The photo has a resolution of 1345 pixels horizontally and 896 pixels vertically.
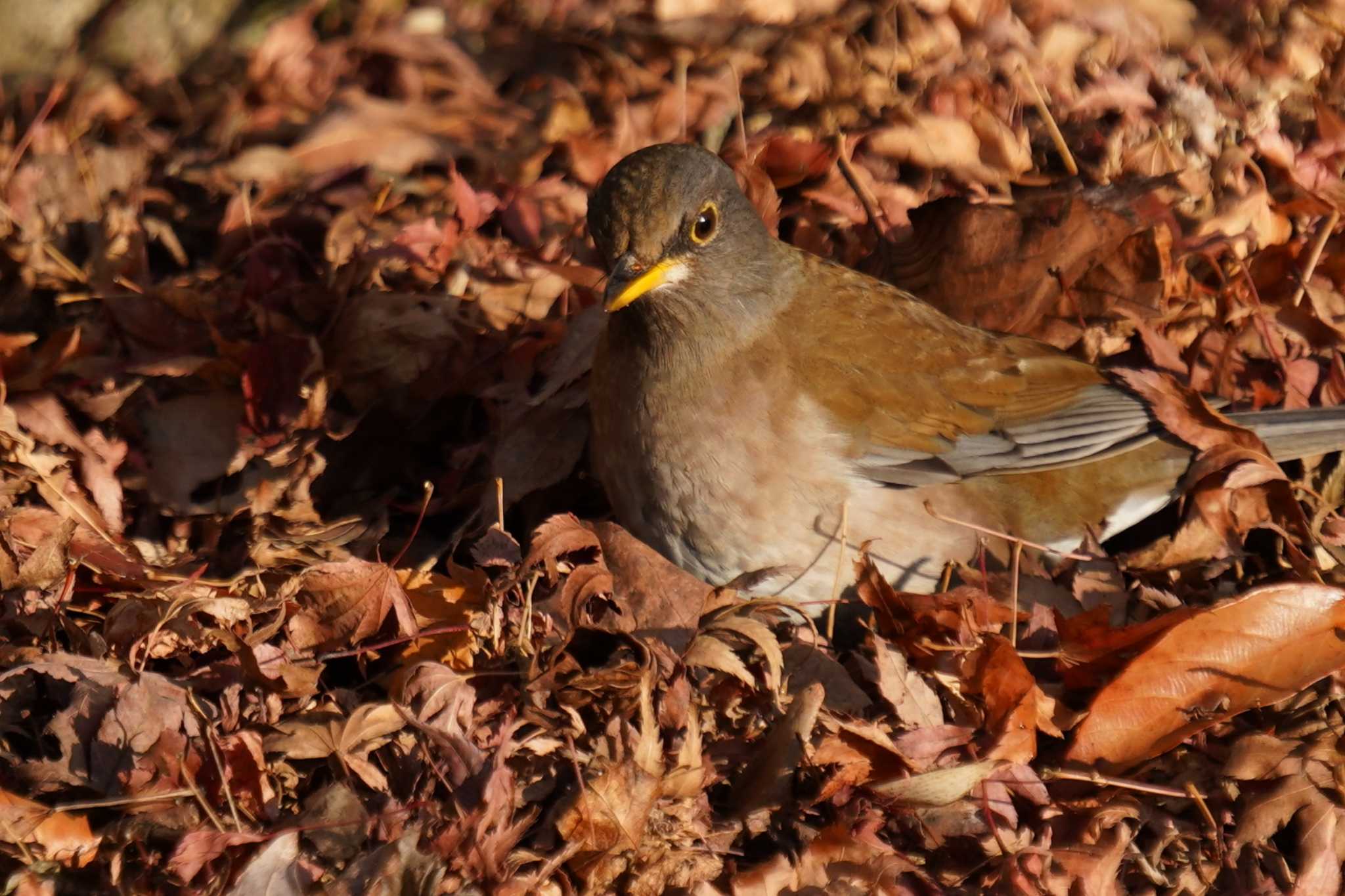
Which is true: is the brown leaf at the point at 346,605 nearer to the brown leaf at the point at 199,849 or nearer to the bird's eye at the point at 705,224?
the brown leaf at the point at 199,849

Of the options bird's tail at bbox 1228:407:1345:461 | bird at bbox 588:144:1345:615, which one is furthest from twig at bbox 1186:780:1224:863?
bird's tail at bbox 1228:407:1345:461

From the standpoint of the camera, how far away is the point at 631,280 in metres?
4.55

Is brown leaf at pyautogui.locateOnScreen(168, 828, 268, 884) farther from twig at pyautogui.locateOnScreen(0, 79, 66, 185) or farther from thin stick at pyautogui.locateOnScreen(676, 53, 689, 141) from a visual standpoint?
thin stick at pyautogui.locateOnScreen(676, 53, 689, 141)

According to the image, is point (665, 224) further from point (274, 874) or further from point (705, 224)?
point (274, 874)

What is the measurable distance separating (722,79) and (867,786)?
3.78 metres

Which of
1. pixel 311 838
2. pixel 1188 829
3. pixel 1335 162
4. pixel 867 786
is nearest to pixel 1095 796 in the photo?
pixel 1188 829

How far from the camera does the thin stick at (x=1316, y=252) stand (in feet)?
19.8

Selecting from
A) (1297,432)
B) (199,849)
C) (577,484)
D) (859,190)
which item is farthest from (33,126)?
(1297,432)

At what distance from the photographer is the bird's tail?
17.5 feet

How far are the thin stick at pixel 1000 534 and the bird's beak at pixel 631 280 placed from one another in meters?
1.31

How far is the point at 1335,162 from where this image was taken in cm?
656

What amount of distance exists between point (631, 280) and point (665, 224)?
0.75 ft

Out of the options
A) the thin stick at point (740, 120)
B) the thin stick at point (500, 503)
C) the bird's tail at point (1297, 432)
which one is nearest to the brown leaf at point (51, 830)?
the thin stick at point (500, 503)

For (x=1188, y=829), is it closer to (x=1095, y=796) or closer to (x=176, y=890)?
(x=1095, y=796)
